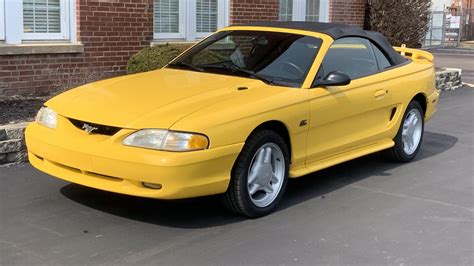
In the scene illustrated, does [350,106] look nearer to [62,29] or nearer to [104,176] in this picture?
[104,176]

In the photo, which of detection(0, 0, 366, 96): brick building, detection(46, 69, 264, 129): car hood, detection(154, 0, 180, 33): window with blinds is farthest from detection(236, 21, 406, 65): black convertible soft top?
detection(154, 0, 180, 33): window with blinds

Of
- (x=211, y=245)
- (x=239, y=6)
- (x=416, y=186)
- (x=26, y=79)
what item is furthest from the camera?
(x=239, y=6)

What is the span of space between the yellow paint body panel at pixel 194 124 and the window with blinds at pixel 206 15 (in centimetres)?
498

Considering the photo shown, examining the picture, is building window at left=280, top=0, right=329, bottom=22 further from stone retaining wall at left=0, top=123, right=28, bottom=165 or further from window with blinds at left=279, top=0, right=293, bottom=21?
stone retaining wall at left=0, top=123, right=28, bottom=165

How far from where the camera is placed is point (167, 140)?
4254 mm

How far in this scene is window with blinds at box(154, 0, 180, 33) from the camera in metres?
10.2

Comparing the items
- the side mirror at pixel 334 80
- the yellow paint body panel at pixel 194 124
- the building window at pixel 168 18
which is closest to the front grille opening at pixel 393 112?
the yellow paint body panel at pixel 194 124

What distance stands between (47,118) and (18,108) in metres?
2.75

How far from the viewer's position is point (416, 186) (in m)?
5.93

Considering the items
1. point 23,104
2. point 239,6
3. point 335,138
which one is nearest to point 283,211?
point 335,138

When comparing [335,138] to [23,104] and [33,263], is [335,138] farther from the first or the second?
[23,104]

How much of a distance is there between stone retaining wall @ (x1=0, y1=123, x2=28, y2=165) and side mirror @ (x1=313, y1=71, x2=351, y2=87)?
9.71 feet

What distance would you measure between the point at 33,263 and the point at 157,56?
5418 millimetres

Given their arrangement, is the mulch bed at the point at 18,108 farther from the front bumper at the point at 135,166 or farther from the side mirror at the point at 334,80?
the side mirror at the point at 334,80
